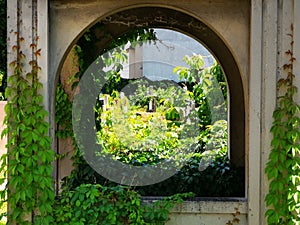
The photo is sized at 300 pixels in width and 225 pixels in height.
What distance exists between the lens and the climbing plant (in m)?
3.99

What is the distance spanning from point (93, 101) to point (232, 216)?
2.46 meters

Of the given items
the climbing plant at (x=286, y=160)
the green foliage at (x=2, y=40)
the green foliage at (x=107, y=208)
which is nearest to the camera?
the climbing plant at (x=286, y=160)

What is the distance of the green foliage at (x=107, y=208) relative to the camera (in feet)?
13.5

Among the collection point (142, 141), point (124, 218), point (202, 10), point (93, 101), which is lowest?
point (124, 218)

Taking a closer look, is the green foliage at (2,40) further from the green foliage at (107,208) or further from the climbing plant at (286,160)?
the climbing plant at (286,160)

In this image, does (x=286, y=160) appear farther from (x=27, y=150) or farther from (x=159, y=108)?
(x=159, y=108)

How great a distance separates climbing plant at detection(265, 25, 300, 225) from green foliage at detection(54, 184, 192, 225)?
28.3 inches

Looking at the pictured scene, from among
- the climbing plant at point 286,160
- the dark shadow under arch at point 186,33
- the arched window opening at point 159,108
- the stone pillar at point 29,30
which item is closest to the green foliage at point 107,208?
the stone pillar at point 29,30

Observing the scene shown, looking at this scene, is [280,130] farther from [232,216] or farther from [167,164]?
[167,164]

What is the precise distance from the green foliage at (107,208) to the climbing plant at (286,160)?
718 mm

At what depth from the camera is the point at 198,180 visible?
18.7ft

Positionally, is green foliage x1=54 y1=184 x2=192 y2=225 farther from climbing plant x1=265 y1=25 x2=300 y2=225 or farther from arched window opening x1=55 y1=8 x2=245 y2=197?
arched window opening x1=55 y1=8 x2=245 y2=197

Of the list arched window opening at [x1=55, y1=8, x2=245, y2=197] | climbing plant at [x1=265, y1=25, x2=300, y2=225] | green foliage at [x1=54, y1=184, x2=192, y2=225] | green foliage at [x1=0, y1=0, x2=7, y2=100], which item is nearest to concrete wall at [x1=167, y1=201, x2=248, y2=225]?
green foliage at [x1=54, y1=184, x2=192, y2=225]

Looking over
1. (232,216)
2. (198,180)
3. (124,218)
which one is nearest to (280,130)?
(232,216)
